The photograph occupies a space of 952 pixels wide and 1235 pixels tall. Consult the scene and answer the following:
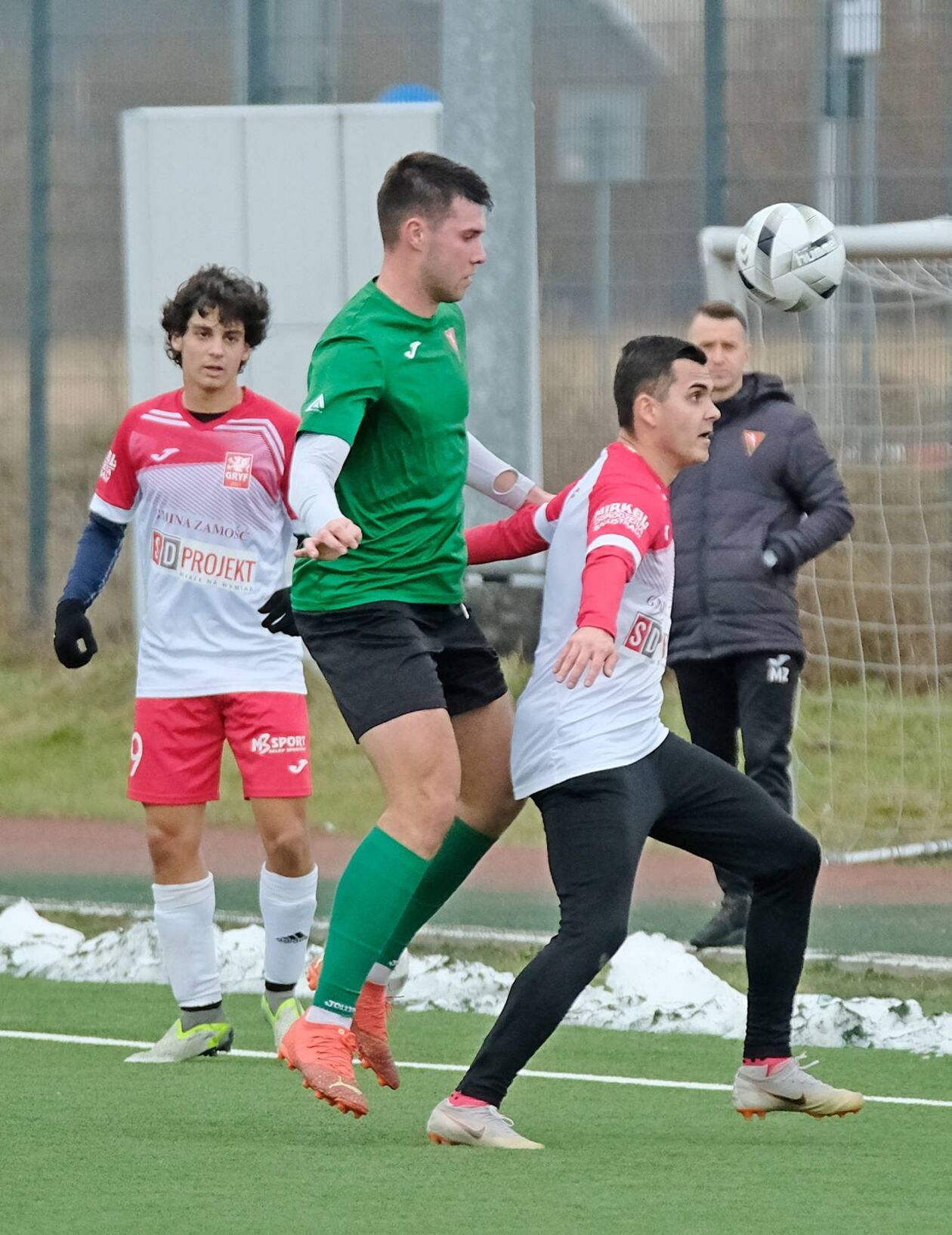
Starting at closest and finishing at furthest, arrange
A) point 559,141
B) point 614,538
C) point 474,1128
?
point 614,538, point 474,1128, point 559,141

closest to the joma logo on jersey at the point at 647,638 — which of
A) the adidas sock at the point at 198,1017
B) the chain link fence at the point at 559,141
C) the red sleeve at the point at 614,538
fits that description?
the red sleeve at the point at 614,538

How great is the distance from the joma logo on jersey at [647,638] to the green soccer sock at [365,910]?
63cm

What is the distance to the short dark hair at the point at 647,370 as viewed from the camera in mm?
5137

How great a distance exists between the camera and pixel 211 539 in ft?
20.9

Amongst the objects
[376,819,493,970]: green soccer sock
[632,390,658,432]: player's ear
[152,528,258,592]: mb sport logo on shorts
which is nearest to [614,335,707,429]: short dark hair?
[632,390,658,432]: player's ear

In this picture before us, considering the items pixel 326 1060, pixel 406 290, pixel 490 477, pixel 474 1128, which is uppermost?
pixel 406 290

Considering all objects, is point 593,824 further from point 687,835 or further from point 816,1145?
point 816,1145

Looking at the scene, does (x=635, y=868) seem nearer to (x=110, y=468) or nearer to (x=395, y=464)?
(x=395, y=464)

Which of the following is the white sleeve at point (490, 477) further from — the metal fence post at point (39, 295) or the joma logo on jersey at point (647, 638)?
the metal fence post at point (39, 295)

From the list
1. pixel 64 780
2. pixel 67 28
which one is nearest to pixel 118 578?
pixel 64 780

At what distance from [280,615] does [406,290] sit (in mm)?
930

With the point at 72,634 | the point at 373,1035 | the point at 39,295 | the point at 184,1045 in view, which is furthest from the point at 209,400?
the point at 39,295

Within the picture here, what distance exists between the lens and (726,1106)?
5.65m

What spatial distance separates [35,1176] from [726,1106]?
1725 mm
